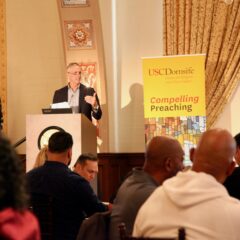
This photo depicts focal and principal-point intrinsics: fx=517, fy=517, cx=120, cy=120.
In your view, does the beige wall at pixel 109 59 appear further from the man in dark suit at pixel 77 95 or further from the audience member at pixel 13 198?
the audience member at pixel 13 198

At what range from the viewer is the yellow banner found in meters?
6.24

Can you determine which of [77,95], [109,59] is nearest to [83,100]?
[77,95]

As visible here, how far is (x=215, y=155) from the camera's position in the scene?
2090mm

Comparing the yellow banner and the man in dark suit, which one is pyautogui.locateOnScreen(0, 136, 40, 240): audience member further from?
the man in dark suit

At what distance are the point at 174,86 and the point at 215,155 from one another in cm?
430

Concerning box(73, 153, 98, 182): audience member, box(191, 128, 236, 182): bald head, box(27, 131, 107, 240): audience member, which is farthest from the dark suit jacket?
box(191, 128, 236, 182): bald head

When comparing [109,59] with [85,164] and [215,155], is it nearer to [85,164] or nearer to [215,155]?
[85,164]

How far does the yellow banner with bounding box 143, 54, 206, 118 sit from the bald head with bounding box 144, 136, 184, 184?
3.84m

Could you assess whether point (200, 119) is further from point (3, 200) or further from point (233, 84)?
point (3, 200)

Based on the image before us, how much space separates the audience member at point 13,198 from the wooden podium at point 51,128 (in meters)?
3.03

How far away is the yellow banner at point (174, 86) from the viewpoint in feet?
20.5

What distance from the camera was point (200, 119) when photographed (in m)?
6.22

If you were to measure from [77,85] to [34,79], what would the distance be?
Answer: 121 cm

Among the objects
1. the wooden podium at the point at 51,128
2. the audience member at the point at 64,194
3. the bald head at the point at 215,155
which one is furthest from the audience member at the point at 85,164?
the bald head at the point at 215,155
